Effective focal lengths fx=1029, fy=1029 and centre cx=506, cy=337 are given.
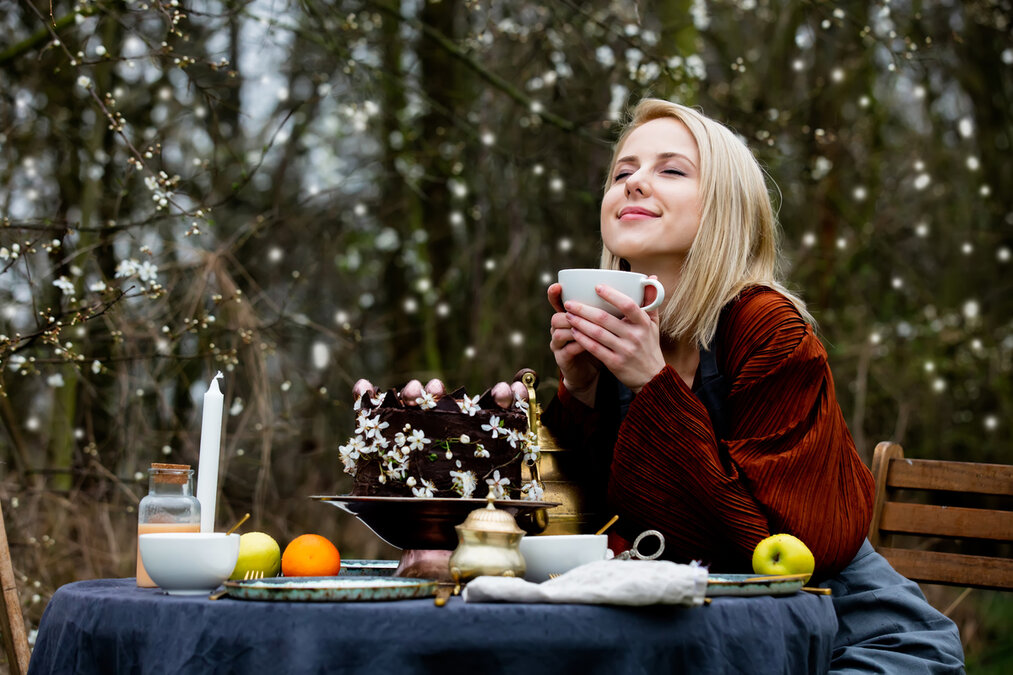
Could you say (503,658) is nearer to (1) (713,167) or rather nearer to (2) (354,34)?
(1) (713,167)

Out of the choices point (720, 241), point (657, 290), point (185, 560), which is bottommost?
point (185, 560)

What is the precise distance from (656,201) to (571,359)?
0.38 meters

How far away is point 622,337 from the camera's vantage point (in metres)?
1.80

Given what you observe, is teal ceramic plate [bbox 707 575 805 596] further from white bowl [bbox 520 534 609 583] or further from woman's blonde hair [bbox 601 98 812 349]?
woman's blonde hair [bbox 601 98 812 349]

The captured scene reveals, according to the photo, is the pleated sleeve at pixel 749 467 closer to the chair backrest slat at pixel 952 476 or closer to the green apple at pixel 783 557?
the green apple at pixel 783 557

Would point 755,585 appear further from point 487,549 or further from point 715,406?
point 715,406

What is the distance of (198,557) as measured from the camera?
1343 millimetres

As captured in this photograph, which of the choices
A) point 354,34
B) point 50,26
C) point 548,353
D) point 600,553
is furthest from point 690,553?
point 548,353

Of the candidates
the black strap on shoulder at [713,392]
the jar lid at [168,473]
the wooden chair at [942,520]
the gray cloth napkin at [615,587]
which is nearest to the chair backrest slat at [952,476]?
the wooden chair at [942,520]

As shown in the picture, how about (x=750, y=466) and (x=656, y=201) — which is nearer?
(x=750, y=466)

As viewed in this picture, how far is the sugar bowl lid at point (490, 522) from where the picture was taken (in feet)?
4.51

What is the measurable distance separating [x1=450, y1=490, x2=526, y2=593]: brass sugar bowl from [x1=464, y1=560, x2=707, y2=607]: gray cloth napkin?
0.09 m

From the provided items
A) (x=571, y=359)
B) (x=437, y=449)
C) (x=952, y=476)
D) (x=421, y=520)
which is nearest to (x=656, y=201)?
(x=571, y=359)

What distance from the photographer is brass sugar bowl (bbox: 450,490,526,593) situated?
4.45 feet
